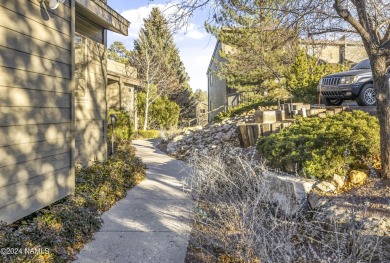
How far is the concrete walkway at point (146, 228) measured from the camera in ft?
10.8

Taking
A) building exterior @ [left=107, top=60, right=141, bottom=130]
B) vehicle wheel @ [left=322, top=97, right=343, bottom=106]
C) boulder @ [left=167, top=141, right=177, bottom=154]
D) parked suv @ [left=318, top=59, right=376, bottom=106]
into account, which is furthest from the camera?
building exterior @ [left=107, top=60, right=141, bottom=130]

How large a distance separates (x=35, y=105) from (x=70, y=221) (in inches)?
63.8

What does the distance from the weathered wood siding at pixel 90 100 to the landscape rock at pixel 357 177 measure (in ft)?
16.8

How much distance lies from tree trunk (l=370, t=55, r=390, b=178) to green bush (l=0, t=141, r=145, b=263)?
439 cm

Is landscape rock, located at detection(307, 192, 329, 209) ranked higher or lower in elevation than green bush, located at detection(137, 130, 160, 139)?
lower

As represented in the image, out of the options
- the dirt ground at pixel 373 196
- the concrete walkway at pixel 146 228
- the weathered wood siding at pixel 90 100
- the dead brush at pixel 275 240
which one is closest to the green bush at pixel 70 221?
the concrete walkway at pixel 146 228

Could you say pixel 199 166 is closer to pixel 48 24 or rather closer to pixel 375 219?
pixel 375 219

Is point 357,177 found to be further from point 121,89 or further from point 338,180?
point 121,89

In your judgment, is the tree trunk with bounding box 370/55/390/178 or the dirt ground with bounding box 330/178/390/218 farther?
the tree trunk with bounding box 370/55/390/178

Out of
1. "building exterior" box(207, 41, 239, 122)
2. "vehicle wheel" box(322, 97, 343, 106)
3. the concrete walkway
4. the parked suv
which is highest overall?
"building exterior" box(207, 41, 239, 122)

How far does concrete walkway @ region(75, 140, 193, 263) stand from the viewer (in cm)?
329

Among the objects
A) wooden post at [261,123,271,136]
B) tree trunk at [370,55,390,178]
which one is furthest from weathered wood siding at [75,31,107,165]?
tree trunk at [370,55,390,178]

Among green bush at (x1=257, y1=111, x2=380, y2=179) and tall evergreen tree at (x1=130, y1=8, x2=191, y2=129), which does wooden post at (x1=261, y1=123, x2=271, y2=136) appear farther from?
tall evergreen tree at (x1=130, y1=8, x2=191, y2=129)

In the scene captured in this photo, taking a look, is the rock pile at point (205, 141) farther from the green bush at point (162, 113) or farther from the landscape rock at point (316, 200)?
the green bush at point (162, 113)
